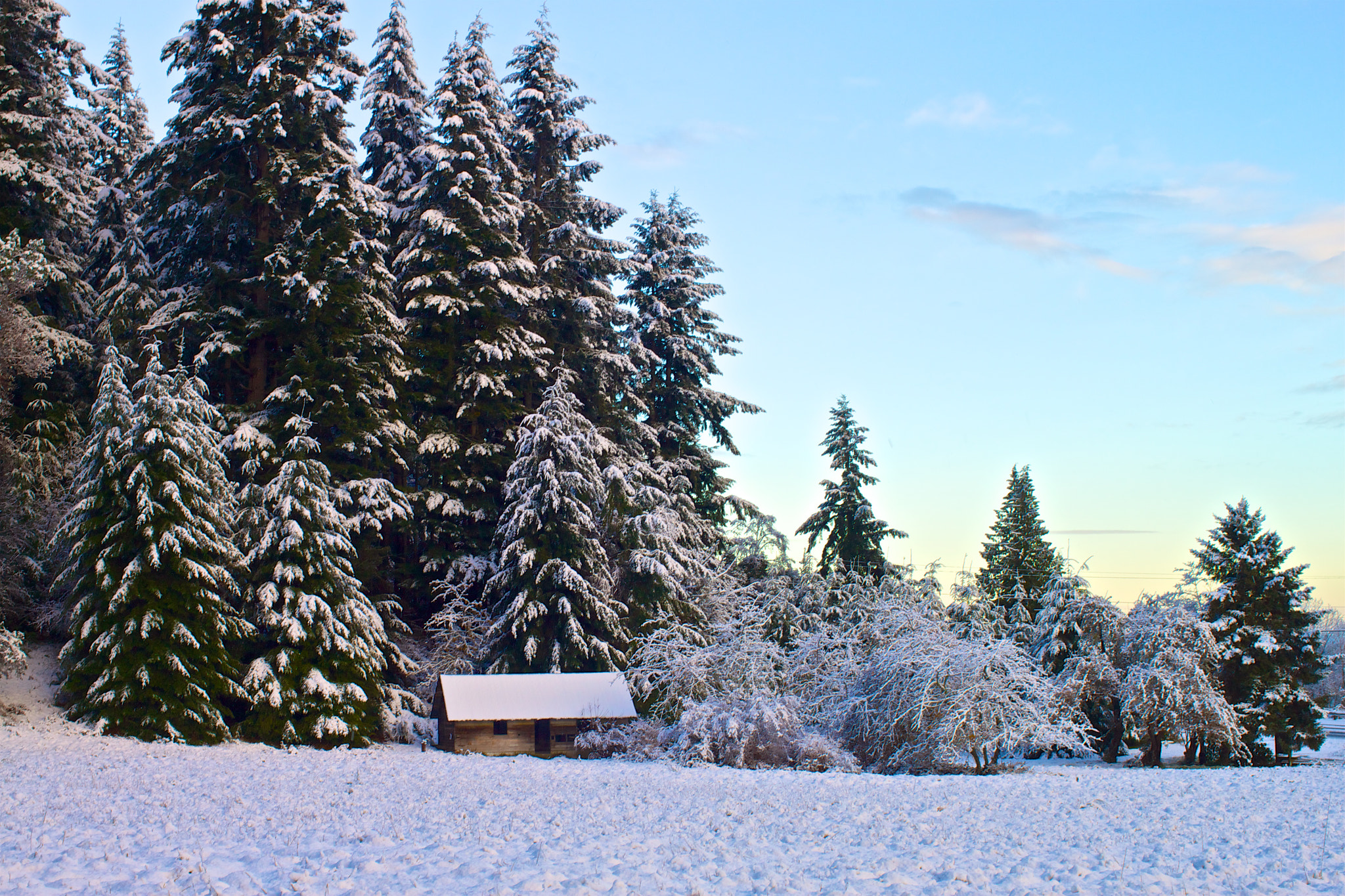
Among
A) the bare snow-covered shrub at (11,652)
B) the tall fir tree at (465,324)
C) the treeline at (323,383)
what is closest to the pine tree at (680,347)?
the treeline at (323,383)

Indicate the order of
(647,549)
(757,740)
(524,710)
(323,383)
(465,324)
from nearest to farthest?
(757,740) < (524,710) < (323,383) < (647,549) < (465,324)

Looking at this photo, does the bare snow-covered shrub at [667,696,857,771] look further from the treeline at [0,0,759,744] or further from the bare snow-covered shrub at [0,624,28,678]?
the bare snow-covered shrub at [0,624,28,678]

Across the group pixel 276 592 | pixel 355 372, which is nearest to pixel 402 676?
pixel 276 592

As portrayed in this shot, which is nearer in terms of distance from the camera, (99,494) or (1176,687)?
(99,494)

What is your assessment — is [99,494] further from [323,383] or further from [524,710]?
[524,710]

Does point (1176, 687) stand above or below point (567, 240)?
below

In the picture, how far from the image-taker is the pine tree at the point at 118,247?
2761 cm

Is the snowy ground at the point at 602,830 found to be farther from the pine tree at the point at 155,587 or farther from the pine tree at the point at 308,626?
the pine tree at the point at 308,626

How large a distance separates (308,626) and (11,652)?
628 cm

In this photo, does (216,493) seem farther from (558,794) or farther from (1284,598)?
(1284,598)

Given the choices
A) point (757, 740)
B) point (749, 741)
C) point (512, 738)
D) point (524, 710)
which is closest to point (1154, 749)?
point (757, 740)

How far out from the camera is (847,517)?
39.5m

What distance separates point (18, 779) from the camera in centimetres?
1480

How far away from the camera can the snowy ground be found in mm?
9633
